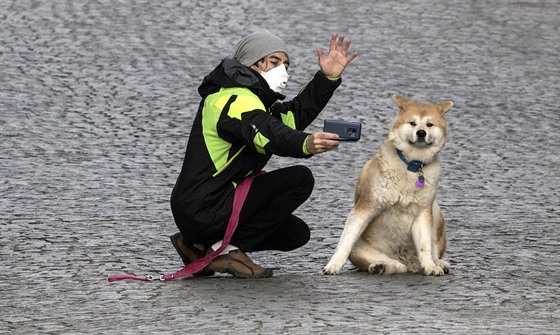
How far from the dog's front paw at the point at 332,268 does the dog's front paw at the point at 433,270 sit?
46 cm

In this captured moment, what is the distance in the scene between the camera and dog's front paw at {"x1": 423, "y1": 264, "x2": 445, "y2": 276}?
743cm

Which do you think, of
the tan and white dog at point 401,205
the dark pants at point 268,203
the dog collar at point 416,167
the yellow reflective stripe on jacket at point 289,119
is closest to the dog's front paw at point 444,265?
the tan and white dog at point 401,205

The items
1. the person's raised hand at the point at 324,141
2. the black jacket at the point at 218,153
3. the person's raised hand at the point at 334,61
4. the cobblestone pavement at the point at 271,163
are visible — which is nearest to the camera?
the cobblestone pavement at the point at 271,163

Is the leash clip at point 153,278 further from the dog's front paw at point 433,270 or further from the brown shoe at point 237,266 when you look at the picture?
the dog's front paw at point 433,270

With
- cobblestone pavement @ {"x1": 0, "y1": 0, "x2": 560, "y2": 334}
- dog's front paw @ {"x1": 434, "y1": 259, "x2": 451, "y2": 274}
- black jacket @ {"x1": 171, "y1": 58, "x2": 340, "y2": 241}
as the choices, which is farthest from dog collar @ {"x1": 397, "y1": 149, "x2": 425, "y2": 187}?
black jacket @ {"x1": 171, "y1": 58, "x2": 340, "y2": 241}

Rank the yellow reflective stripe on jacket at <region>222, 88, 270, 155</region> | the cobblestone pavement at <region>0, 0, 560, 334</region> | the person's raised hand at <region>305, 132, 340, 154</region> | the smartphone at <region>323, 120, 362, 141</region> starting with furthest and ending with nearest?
the yellow reflective stripe on jacket at <region>222, 88, 270, 155</region> < the smartphone at <region>323, 120, 362, 141</region> < the person's raised hand at <region>305, 132, 340, 154</region> < the cobblestone pavement at <region>0, 0, 560, 334</region>

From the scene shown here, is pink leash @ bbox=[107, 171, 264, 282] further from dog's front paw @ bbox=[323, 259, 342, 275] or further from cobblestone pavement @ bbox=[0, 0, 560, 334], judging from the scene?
dog's front paw @ bbox=[323, 259, 342, 275]

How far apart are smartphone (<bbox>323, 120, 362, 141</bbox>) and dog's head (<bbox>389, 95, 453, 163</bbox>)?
0.88 m

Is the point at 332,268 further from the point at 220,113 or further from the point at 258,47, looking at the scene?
the point at 258,47

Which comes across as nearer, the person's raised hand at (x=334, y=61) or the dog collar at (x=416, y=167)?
the person's raised hand at (x=334, y=61)

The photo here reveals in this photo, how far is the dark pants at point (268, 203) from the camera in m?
7.31

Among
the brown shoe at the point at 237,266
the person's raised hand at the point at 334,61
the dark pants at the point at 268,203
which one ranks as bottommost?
the brown shoe at the point at 237,266

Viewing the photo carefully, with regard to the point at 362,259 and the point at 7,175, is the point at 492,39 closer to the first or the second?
the point at 7,175

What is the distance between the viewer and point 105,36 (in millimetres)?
15172
